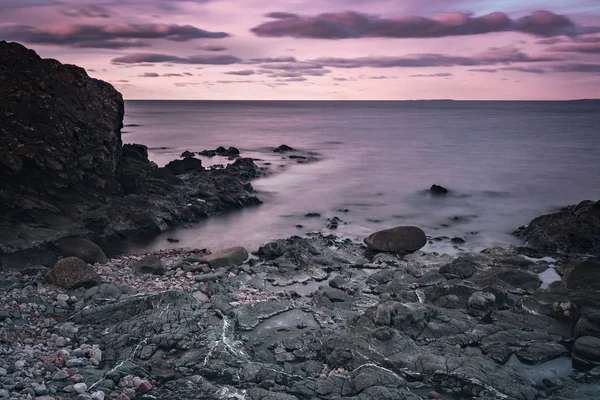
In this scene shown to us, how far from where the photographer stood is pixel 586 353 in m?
12.4

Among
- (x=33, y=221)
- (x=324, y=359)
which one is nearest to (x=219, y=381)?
(x=324, y=359)

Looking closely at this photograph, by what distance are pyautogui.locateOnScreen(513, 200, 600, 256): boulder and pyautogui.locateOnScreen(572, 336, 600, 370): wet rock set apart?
9.13 metres

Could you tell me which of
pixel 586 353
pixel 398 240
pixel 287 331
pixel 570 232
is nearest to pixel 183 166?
pixel 398 240

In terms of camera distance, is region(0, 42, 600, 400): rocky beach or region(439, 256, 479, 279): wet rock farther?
region(439, 256, 479, 279): wet rock

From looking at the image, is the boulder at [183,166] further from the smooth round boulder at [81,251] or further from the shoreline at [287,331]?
the shoreline at [287,331]

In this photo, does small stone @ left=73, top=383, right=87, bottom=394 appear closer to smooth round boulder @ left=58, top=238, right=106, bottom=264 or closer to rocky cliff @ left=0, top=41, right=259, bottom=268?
smooth round boulder @ left=58, top=238, right=106, bottom=264

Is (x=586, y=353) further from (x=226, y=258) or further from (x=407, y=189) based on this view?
(x=407, y=189)

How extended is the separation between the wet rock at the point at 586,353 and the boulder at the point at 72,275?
13.5 m

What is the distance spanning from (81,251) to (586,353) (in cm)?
1632

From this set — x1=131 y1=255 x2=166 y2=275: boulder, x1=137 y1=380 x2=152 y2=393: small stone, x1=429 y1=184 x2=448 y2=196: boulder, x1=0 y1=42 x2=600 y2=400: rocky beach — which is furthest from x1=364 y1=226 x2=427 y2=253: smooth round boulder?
x1=429 y1=184 x2=448 y2=196: boulder

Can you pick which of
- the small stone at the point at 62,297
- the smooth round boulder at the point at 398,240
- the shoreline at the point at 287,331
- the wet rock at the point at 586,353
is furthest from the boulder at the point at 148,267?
the wet rock at the point at 586,353

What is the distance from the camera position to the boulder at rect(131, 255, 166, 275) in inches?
695

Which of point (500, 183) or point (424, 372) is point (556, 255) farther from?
point (500, 183)

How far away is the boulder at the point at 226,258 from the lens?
18.5m
